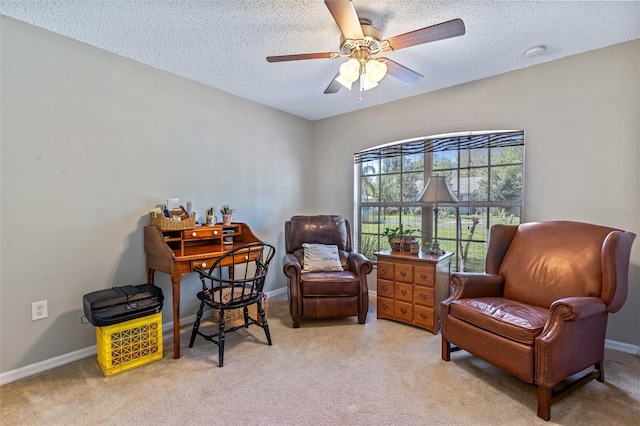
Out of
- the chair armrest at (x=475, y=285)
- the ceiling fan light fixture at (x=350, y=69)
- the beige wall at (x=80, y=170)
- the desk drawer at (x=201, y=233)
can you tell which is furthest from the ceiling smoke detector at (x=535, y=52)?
the desk drawer at (x=201, y=233)

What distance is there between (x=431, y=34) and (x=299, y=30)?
93 cm

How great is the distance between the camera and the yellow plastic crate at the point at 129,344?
207 centimetres

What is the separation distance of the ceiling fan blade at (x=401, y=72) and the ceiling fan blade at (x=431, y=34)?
0.84ft

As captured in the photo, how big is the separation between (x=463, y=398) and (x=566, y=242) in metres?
1.35

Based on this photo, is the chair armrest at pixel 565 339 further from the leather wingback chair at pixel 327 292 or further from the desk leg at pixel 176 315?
the desk leg at pixel 176 315

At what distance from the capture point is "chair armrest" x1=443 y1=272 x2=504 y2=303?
226cm

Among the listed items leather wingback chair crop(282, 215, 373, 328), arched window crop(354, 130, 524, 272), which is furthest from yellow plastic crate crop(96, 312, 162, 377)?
arched window crop(354, 130, 524, 272)

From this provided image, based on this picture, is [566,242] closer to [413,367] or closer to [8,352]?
[413,367]

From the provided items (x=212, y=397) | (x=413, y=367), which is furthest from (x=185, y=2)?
(x=413, y=367)

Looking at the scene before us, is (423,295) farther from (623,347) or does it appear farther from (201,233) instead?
(201,233)

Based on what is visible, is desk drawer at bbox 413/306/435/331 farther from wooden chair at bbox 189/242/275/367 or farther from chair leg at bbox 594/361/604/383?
wooden chair at bbox 189/242/275/367

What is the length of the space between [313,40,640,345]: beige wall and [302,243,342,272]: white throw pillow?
5.92ft

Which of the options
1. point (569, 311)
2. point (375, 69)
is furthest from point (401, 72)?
point (569, 311)

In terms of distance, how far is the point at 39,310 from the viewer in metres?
2.16
